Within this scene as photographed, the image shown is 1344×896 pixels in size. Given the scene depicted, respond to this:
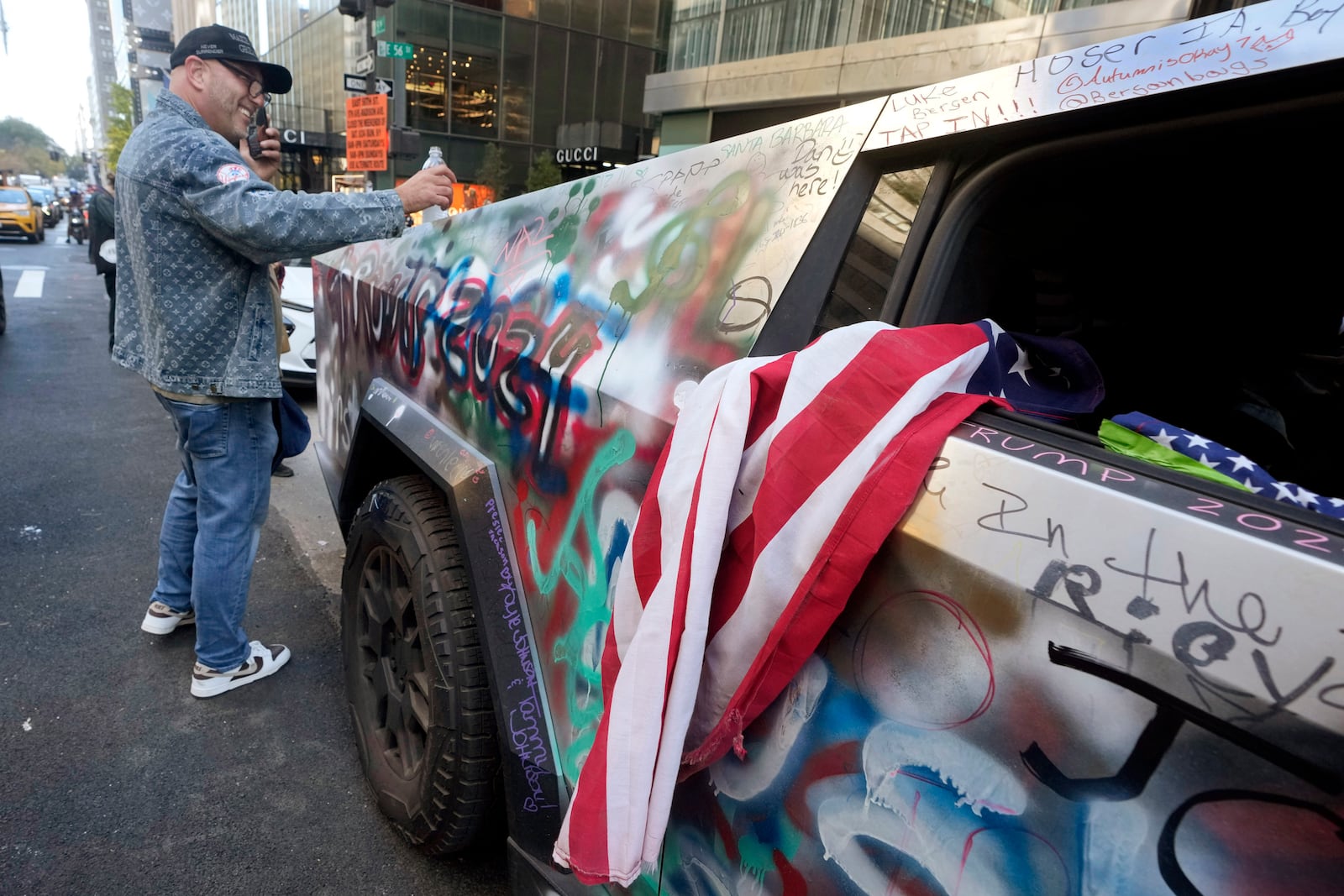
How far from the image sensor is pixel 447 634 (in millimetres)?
1747

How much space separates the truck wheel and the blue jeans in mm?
458

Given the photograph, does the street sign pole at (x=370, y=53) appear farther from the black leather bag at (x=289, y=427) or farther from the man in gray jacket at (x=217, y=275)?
the black leather bag at (x=289, y=427)

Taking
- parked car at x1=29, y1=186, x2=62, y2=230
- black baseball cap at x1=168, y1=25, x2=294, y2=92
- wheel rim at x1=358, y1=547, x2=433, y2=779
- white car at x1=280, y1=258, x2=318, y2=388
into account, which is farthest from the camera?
parked car at x1=29, y1=186, x2=62, y2=230

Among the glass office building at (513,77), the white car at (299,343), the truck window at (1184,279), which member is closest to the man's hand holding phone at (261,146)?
the truck window at (1184,279)

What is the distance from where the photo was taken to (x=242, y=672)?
2.67m

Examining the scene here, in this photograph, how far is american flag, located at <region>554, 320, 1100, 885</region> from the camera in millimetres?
922

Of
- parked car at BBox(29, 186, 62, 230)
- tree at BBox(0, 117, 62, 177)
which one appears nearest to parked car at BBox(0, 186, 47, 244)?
parked car at BBox(29, 186, 62, 230)

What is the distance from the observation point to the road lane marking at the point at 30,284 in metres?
12.0

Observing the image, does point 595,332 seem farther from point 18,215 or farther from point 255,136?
point 18,215

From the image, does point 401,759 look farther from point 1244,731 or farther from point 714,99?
point 714,99

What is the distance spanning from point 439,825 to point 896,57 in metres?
11.1

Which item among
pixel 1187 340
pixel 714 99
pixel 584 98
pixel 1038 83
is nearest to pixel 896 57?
pixel 714 99

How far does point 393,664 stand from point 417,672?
0.66 ft

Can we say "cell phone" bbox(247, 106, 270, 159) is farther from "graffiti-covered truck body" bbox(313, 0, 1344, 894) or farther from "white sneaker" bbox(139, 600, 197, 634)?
"white sneaker" bbox(139, 600, 197, 634)
